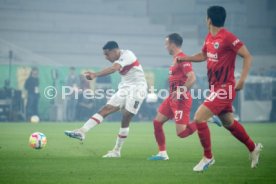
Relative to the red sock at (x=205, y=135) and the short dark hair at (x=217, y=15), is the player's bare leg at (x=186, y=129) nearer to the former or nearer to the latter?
the red sock at (x=205, y=135)

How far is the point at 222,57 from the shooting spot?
11516 millimetres

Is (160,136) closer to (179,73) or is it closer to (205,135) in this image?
(179,73)

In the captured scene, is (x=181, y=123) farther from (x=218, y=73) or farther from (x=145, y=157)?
(x=218, y=73)

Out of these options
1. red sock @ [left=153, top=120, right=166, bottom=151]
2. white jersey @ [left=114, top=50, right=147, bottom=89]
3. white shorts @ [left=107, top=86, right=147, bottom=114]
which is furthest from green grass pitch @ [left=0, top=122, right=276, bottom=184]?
white jersey @ [left=114, top=50, right=147, bottom=89]

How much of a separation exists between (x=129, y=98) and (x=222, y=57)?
3566 millimetres

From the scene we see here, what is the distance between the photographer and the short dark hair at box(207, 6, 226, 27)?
37.8ft

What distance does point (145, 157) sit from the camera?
1416cm

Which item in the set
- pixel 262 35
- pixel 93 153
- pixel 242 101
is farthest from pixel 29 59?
pixel 93 153

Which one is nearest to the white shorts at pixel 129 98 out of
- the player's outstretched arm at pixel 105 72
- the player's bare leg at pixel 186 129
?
the player's outstretched arm at pixel 105 72

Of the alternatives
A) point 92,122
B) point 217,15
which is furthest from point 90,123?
point 217,15

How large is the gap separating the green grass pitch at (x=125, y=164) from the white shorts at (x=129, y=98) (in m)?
0.98

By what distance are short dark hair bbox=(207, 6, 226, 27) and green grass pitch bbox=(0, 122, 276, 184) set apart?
2.36 m

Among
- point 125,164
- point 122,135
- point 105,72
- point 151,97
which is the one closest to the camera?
point 125,164

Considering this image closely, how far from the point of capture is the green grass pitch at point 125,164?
33.7ft
